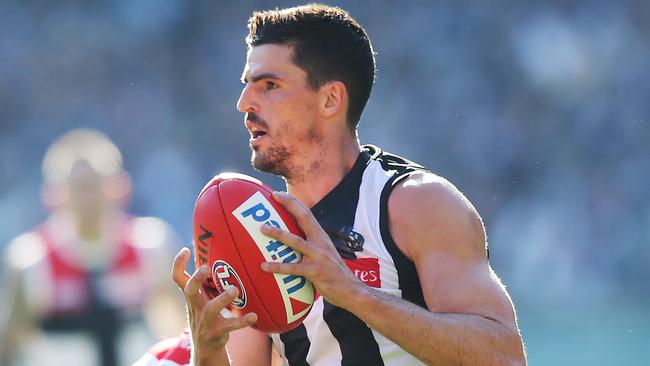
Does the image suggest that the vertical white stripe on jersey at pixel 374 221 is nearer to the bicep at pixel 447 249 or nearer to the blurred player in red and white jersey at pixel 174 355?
the bicep at pixel 447 249

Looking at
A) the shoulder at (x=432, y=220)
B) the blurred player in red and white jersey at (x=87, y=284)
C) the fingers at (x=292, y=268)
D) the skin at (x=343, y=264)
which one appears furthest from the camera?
the blurred player in red and white jersey at (x=87, y=284)

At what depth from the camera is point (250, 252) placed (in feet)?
10.0

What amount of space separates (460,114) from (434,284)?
853 centimetres

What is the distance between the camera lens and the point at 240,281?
10.1 ft

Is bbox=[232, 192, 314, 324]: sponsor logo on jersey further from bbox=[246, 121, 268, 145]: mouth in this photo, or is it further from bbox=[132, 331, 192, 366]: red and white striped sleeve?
bbox=[132, 331, 192, 366]: red and white striped sleeve

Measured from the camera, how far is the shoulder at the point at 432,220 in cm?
326

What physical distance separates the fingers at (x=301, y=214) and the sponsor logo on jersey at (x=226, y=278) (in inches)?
10.3

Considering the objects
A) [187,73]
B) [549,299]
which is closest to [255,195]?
[549,299]

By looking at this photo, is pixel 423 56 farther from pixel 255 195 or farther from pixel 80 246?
pixel 255 195

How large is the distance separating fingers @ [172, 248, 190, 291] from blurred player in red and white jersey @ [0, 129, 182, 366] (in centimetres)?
282

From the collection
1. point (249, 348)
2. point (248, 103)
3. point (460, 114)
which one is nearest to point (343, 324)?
point (249, 348)

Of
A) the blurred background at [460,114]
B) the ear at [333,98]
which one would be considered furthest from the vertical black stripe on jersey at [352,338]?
the blurred background at [460,114]

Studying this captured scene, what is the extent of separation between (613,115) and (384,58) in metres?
2.67

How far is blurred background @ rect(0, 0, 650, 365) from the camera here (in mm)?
10719
